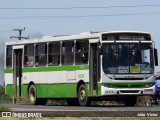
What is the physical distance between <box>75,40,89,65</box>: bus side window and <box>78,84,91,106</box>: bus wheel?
43.6 inches

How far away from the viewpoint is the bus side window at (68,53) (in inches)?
1270

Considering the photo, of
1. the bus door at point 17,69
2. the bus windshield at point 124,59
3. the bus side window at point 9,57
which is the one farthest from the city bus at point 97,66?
the bus side window at point 9,57

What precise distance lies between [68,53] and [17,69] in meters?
5.23

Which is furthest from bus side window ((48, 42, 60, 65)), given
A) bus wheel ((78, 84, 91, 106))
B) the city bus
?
bus wheel ((78, 84, 91, 106))

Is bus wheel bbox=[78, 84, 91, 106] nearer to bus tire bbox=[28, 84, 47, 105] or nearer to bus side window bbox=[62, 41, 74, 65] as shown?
bus side window bbox=[62, 41, 74, 65]

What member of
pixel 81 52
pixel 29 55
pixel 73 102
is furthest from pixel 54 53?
pixel 73 102

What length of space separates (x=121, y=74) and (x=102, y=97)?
1.52m

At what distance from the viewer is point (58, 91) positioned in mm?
33375

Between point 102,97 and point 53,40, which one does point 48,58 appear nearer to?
point 53,40

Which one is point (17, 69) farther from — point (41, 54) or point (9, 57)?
point (41, 54)

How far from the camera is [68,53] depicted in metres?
32.4

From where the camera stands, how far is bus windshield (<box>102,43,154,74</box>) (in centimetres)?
3047

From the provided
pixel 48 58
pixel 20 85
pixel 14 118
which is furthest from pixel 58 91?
pixel 14 118

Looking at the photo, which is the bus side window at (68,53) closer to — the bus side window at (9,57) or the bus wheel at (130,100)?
the bus wheel at (130,100)
